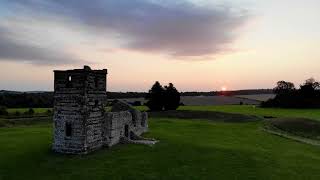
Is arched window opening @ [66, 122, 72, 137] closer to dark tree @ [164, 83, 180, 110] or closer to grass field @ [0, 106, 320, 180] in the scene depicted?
grass field @ [0, 106, 320, 180]

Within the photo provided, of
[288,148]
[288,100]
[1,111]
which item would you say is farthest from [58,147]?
[288,100]

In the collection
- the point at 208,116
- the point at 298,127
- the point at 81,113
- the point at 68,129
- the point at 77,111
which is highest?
the point at 77,111

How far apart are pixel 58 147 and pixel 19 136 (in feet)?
36.6

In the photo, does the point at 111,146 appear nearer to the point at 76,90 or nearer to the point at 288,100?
the point at 76,90

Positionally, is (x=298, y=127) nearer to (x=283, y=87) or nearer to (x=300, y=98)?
(x=300, y=98)

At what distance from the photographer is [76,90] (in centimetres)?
3400

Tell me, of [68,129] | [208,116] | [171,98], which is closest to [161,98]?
[171,98]

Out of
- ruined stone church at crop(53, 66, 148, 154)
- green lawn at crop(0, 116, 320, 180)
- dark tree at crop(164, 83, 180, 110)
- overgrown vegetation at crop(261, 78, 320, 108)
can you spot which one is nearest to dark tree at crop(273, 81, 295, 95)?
overgrown vegetation at crop(261, 78, 320, 108)

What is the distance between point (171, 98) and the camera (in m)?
83.6

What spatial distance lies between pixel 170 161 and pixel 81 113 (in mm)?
8262

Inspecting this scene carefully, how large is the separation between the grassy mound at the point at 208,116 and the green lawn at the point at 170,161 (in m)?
25.7

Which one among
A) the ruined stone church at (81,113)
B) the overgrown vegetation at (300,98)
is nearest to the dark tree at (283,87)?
the overgrown vegetation at (300,98)

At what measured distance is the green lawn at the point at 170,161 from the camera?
27.5m

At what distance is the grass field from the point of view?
2752 centimetres
